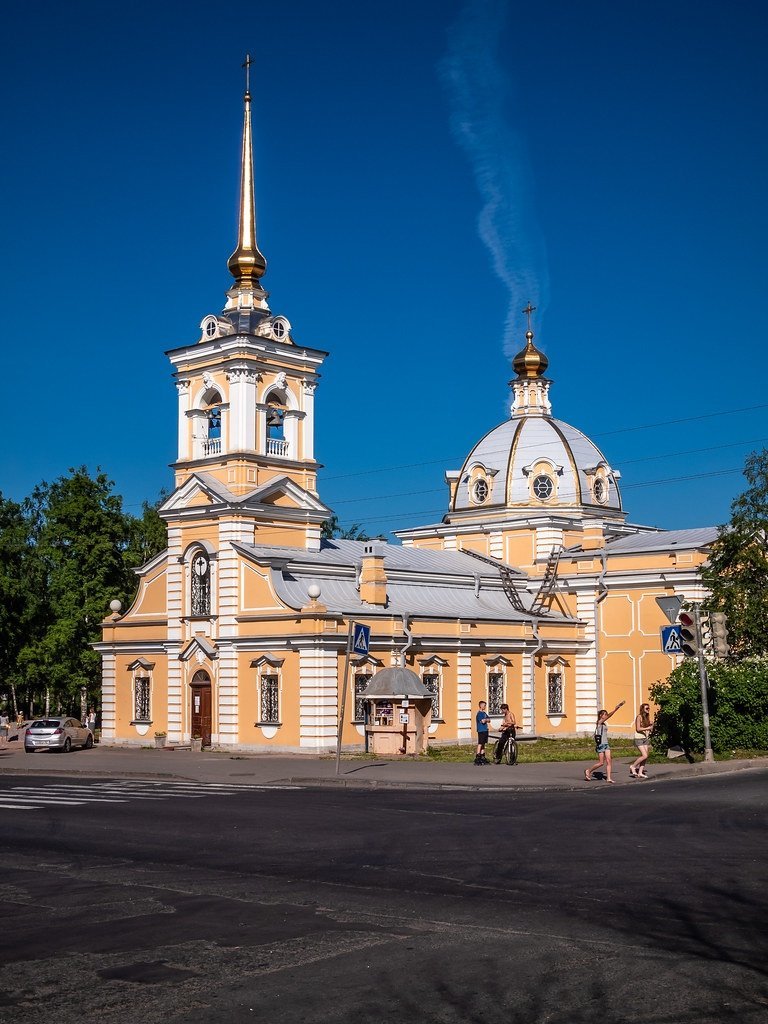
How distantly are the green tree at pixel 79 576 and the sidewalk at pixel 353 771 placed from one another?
18673 mm

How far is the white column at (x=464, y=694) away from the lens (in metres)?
44.3

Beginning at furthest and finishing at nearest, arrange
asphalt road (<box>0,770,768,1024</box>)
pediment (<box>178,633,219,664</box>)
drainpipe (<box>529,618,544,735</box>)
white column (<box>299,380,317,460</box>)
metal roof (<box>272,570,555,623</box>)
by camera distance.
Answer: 1. drainpipe (<box>529,618,544,735</box>)
2. white column (<box>299,380,317,460</box>)
3. pediment (<box>178,633,219,664</box>)
4. metal roof (<box>272,570,555,623</box>)
5. asphalt road (<box>0,770,768,1024</box>)

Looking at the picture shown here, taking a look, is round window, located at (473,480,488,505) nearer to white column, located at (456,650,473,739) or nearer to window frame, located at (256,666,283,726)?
white column, located at (456,650,473,739)

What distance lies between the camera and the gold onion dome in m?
61.4

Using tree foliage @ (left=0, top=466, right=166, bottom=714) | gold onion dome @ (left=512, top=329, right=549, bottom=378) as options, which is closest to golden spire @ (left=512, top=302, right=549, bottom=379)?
gold onion dome @ (left=512, top=329, right=549, bottom=378)

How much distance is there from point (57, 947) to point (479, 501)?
48.1m

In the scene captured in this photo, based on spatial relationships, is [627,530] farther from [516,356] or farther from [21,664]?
[21,664]

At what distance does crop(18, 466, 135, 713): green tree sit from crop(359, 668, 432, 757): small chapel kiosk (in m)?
22.8

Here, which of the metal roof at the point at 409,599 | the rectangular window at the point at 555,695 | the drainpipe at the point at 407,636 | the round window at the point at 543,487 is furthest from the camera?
the round window at the point at 543,487

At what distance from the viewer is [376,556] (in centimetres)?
4403

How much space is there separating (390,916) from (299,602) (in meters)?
30.9

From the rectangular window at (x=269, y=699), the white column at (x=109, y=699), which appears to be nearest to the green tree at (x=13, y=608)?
the white column at (x=109, y=699)

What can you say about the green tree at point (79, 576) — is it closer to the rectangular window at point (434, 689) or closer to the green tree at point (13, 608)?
the green tree at point (13, 608)

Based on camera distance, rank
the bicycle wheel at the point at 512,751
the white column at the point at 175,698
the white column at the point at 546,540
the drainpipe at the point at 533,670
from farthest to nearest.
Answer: the white column at the point at 546,540 < the drainpipe at the point at 533,670 < the white column at the point at 175,698 < the bicycle wheel at the point at 512,751
